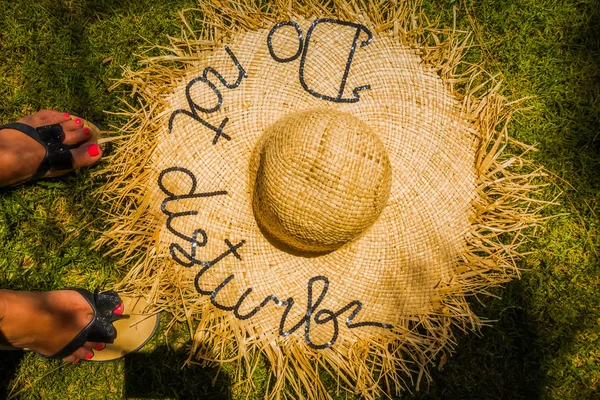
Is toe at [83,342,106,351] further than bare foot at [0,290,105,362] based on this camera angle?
Yes

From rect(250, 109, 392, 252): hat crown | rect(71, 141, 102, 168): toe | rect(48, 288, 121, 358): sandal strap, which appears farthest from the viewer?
rect(71, 141, 102, 168): toe

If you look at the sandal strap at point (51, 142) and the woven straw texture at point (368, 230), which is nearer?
the woven straw texture at point (368, 230)

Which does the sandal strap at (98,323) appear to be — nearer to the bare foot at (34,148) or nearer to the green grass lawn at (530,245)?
the green grass lawn at (530,245)

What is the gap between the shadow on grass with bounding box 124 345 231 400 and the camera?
5.79 ft

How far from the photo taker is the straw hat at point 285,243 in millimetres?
1517

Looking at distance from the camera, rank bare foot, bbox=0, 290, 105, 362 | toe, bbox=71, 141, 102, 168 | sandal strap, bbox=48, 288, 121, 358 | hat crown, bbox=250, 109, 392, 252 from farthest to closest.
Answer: toe, bbox=71, 141, 102, 168 < sandal strap, bbox=48, 288, 121, 358 < bare foot, bbox=0, 290, 105, 362 < hat crown, bbox=250, 109, 392, 252

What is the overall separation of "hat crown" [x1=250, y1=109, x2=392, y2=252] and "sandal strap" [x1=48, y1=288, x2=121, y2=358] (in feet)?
2.82

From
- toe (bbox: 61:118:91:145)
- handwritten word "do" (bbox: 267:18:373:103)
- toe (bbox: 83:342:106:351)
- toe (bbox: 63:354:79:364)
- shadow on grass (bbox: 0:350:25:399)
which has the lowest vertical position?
shadow on grass (bbox: 0:350:25:399)

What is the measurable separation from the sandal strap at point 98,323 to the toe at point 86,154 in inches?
20.2

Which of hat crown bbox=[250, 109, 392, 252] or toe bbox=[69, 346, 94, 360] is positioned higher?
hat crown bbox=[250, 109, 392, 252]

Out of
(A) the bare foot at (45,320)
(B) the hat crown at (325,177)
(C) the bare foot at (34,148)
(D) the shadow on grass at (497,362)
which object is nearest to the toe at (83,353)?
(A) the bare foot at (45,320)

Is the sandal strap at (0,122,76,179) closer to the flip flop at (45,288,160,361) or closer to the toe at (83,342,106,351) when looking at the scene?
the flip flop at (45,288,160,361)

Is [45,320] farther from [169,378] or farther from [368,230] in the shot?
[368,230]

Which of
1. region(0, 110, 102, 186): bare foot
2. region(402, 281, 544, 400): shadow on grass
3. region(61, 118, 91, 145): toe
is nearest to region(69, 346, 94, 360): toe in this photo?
region(0, 110, 102, 186): bare foot
